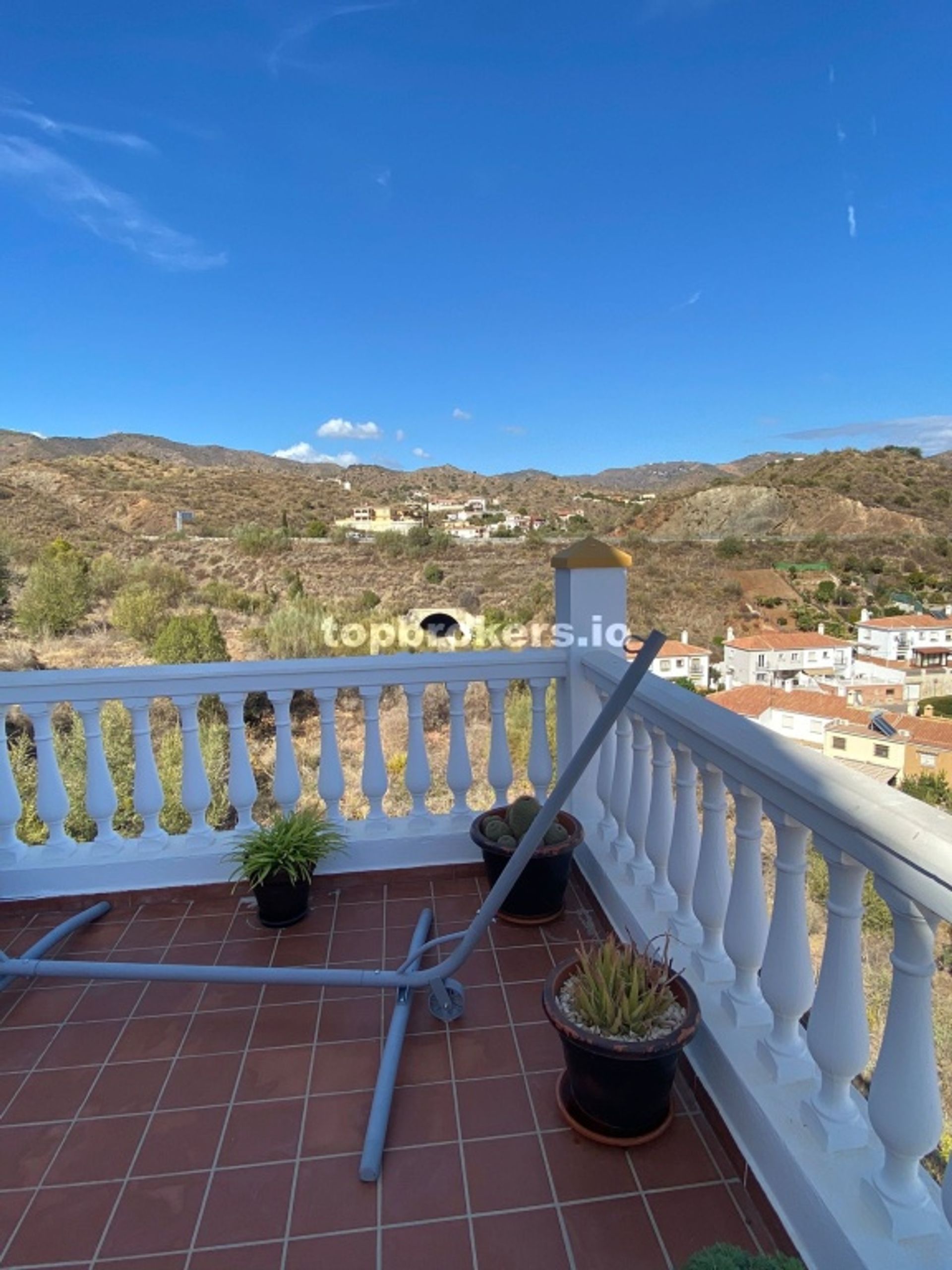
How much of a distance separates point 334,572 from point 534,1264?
16815 millimetres

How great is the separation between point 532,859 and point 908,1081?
1.25 m

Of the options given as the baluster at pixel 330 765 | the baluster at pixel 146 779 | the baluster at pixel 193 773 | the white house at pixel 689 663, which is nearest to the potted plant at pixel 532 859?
the baluster at pixel 330 765

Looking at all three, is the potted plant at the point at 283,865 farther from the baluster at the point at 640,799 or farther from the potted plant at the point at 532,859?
the baluster at the point at 640,799

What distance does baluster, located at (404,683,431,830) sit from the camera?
2.45m

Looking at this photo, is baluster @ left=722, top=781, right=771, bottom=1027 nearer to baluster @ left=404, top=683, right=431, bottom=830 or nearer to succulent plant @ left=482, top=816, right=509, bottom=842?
succulent plant @ left=482, top=816, right=509, bottom=842

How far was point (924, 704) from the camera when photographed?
16.9ft

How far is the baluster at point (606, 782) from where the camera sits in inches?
85.4

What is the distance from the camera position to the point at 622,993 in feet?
4.19

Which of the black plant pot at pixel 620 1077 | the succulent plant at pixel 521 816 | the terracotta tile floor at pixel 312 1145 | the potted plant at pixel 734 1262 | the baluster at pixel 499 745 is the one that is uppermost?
the baluster at pixel 499 745

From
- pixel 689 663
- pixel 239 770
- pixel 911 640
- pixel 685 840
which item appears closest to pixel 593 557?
pixel 685 840

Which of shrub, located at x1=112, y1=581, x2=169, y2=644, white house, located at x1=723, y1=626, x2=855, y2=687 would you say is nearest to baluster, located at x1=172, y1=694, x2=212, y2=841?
white house, located at x1=723, y1=626, x2=855, y2=687

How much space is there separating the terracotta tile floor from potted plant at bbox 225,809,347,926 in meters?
0.18

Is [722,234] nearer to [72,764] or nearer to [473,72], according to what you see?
[473,72]

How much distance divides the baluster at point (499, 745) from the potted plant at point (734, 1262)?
5.51 ft
